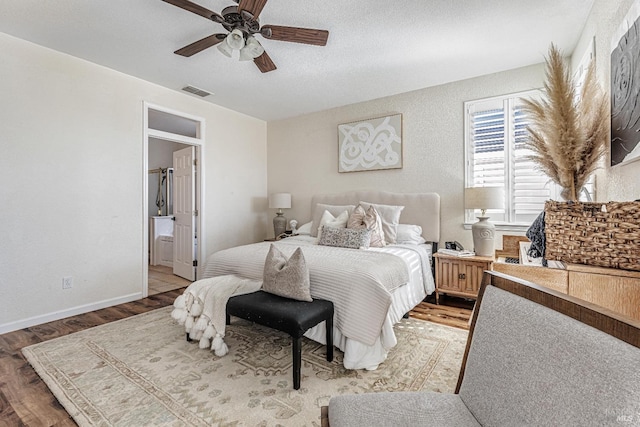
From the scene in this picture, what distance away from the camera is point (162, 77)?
140 inches

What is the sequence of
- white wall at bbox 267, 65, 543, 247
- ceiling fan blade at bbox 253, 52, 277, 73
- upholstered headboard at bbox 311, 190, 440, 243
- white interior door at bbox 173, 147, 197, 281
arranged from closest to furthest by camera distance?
ceiling fan blade at bbox 253, 52, 277, 73, white wall at bbox 267, 65, 543, 247, upholstered headboard at bbox 311, 190, 440, 243, white interior door at bbox 173, 147, 197, 281

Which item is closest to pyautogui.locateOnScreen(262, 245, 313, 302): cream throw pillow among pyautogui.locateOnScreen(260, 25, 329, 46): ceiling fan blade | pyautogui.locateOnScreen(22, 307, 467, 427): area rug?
pyautogui.locateOnScreen(22, 307, 467, 427): area rug

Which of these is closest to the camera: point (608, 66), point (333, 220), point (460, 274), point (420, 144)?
point (608, 66)

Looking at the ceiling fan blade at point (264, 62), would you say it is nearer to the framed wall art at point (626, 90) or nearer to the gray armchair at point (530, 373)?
the framed wall art at point (626, 90)

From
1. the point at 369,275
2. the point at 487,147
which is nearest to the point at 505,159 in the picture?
the point at 487,147

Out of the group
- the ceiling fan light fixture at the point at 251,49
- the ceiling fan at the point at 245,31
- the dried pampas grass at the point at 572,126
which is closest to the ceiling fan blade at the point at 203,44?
the ceiling fan at the point at 245,31

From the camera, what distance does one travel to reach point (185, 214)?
14.9ft

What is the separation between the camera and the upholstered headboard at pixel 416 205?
3.69 meters

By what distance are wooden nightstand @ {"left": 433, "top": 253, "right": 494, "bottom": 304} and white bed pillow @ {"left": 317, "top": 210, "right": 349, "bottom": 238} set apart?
112 cm

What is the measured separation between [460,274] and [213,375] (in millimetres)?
2550

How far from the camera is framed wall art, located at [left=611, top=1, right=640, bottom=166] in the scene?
132cm

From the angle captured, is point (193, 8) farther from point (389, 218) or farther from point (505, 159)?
point (505, 159)

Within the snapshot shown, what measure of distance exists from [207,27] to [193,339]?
2645 millimetres

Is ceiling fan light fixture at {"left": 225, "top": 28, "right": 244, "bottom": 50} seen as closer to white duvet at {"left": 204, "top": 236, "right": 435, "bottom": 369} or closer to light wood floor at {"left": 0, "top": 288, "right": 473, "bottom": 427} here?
white duvet at {"left": 204, "top": 236, "right": 435, "bottom": 369}
